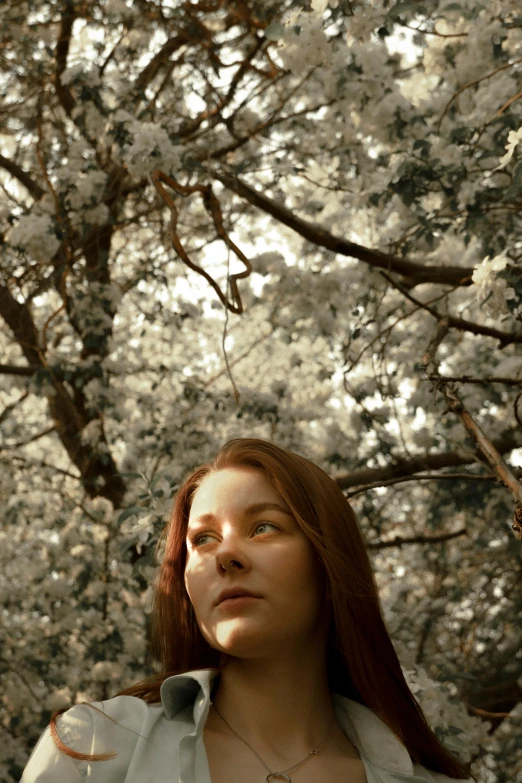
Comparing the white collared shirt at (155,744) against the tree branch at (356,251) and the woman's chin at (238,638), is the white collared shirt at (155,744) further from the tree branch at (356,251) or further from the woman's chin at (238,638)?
the tree branch at (356,251)

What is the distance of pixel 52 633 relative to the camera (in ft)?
16.0

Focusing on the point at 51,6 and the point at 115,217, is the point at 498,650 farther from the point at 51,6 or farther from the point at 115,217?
the point at 51,6

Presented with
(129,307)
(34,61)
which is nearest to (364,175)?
(34,61)

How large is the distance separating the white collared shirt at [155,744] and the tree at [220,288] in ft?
6.83

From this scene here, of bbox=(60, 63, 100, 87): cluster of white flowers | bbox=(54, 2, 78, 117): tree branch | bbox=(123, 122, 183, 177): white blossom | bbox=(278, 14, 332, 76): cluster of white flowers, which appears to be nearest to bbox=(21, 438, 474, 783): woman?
bbox=(278, 14, 332, 76): cluster of white flowers

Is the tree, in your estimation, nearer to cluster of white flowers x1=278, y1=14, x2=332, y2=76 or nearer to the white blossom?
Result: the white blossom

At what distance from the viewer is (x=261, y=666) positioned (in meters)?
1.62

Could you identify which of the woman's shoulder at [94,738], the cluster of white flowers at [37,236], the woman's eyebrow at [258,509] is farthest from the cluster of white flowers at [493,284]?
the cluster of white flowers at [37,236]

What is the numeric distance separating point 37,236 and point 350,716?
3.06 metres

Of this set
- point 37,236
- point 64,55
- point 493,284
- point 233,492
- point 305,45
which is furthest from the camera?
point 64,55

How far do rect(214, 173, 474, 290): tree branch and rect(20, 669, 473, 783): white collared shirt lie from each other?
2.06 m

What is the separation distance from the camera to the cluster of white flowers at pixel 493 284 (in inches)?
83.8

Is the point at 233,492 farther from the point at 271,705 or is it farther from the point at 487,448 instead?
the point at 487,448

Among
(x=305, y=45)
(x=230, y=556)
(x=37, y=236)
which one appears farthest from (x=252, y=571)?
(x=37, y=236)
